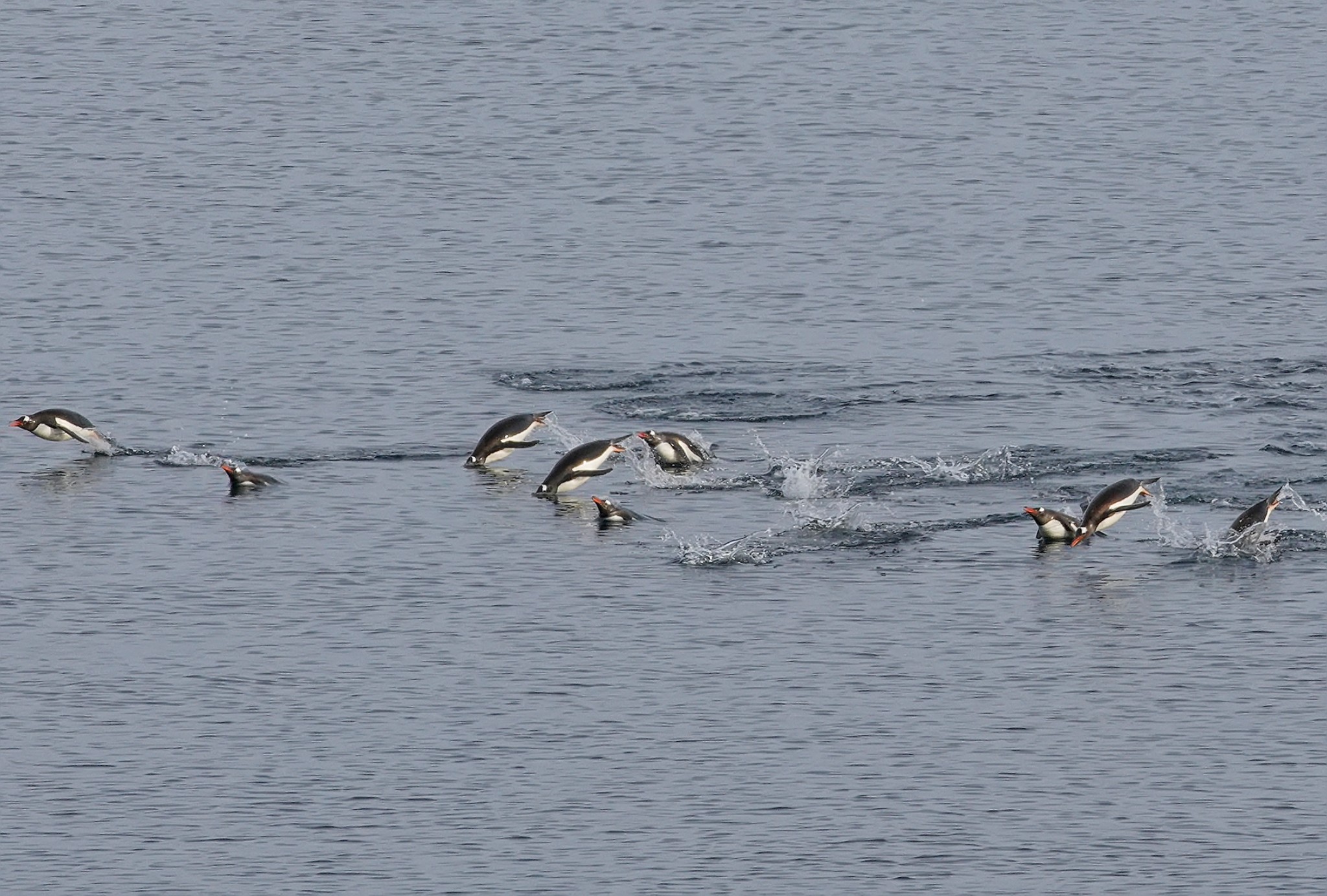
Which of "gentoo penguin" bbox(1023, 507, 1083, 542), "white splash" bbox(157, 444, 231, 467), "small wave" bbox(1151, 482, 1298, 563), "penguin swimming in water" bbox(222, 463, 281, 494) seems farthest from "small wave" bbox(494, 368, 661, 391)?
"small wave" bbox(1151, 482, 1298, 563)

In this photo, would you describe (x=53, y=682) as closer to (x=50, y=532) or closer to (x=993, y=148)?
(x=50, y=532)

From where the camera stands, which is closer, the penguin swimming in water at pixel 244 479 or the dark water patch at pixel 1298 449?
the penguin swimming in water at pixel 244 479

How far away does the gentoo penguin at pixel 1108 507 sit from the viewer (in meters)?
28.6

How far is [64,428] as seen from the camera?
108ft

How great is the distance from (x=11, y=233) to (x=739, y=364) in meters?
15.9

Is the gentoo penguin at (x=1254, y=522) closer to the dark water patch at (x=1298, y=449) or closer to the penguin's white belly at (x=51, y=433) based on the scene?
the dark water patch at (x=1298, y=449)

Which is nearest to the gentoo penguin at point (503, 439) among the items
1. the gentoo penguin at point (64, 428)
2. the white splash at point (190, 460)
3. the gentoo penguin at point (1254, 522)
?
the white splash at point (190, 460)

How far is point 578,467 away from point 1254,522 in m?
7.53

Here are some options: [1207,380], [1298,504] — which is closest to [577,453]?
[1298,504]

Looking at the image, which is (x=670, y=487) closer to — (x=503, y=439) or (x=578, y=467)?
(x=578, y=467)

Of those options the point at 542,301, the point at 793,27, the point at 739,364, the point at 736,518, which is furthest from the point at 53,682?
the point at 793,27

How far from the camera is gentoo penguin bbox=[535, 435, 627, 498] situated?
3128 cm

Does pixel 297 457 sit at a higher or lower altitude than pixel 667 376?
lower

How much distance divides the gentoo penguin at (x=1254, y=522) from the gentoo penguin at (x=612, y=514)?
6374 millimetres
